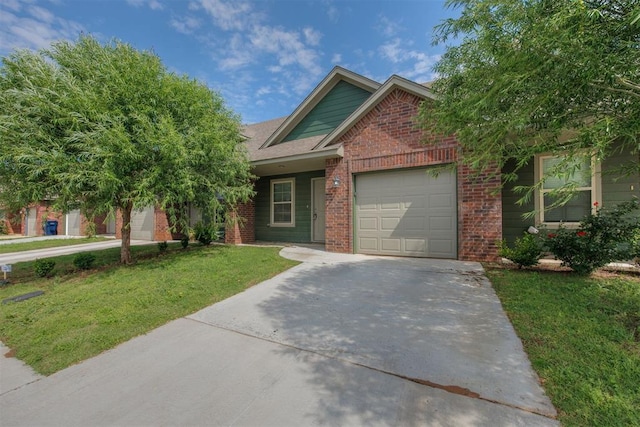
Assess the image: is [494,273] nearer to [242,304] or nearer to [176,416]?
[242,304]

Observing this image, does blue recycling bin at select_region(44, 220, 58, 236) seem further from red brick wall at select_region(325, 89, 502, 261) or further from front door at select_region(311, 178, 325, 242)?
red brick wall at select_region(325, 89, 502, 261)

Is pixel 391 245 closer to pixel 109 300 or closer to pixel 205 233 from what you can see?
pixel 109 300

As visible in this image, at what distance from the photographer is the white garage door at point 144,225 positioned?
13.3 metres

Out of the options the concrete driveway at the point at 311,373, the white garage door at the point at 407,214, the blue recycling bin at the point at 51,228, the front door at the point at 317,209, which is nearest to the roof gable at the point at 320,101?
the front door at the point at 317,209

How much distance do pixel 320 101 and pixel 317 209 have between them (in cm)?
417

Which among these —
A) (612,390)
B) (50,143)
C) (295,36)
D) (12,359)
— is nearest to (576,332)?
(612,390)

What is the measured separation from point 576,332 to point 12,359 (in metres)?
6.15

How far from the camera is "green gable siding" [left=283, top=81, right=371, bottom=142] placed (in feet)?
32.8

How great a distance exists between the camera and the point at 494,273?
5.52 m

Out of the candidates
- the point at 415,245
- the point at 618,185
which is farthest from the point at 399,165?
the point at 618,185

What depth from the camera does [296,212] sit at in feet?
35.4

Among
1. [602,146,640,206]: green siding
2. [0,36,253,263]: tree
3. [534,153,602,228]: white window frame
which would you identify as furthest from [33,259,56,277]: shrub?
[602,146,640,206]: green siding

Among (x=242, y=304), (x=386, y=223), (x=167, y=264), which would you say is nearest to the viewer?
(x=242, y=304)

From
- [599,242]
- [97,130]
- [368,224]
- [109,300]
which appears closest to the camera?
[109,300]
